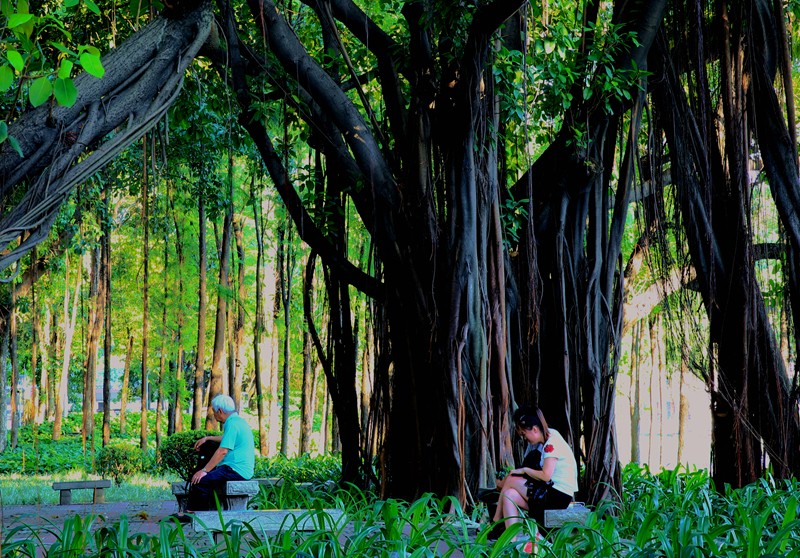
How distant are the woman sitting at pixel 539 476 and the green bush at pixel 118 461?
843 cm

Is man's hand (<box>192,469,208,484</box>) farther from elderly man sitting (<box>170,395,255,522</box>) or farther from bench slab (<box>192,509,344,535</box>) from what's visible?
bench slab (<box>192,509,344,535</box>)

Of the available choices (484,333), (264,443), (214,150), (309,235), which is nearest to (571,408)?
(484,333)

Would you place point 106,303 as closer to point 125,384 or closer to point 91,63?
point 91,63

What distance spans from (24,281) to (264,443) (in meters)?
4.82

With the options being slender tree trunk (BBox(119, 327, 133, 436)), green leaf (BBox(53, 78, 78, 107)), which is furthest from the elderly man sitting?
slender tree trunk (BBox(119, 327, 133, 436))

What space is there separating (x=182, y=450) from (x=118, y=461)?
1.76 m

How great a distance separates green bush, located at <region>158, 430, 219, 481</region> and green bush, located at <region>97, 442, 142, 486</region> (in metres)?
0.81

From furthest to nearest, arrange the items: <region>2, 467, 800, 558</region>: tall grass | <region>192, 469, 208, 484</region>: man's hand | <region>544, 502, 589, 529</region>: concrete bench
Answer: <region>192, 469, 208, 484</region>: man's hand → <region>544, 502, 589, 529</region>: concrete bench → <region>2, 467, 800, 558</region>: tall grass

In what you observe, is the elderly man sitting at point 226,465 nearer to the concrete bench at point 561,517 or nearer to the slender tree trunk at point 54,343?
the concrete bench at point 561,517

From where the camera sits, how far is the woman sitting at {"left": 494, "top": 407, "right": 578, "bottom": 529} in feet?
14.8

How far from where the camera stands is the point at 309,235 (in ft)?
18.9

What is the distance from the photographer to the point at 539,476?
177 inches

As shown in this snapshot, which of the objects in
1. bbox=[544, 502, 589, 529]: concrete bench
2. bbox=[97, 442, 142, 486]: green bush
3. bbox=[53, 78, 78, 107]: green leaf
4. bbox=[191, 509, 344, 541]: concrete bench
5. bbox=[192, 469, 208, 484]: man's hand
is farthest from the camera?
bbox=[97, 442, 142, 486]: green bush

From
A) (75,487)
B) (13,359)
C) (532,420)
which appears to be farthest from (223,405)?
(13,359)
